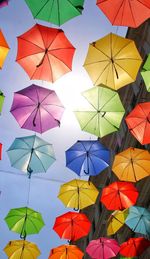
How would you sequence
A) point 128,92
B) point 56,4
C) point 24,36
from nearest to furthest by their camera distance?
point 56,4, point 24,36, point 128,92

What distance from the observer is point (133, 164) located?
9547 millimetres

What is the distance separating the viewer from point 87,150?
9.62m

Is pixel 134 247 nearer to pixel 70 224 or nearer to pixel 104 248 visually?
pixel 104 248

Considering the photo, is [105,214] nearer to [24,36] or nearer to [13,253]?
[13,253]

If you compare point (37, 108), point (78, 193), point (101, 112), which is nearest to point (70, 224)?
point (78, 193)

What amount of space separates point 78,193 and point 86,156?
1243mm

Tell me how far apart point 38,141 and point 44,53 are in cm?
287

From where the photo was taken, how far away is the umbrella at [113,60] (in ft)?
24.0

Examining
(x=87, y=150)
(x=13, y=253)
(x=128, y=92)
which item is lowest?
(x=13, y=253)

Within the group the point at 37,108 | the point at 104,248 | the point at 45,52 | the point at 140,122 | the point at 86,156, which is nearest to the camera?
the point at 45,52

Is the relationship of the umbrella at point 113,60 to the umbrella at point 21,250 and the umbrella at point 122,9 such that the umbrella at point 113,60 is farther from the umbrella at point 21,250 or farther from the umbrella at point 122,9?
the umbrella at point 21,250

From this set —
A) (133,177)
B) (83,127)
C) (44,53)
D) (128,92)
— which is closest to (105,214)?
→ (128,92)

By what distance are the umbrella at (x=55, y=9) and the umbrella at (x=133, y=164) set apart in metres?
4.39

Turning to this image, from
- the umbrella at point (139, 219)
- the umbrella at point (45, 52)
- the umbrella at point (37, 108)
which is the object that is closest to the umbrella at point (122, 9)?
the umbrella at point (45, 52)
